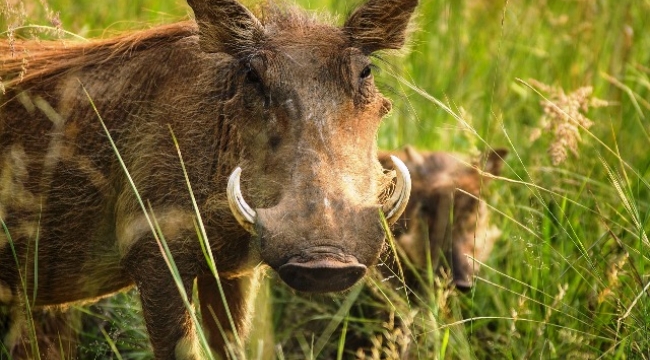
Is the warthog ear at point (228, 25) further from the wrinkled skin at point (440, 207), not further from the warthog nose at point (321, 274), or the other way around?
the wrinkled skin at point (440, 207)

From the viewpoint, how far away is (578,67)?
5695 mm

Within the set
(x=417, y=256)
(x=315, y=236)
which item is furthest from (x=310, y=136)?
(x=417, y=256)

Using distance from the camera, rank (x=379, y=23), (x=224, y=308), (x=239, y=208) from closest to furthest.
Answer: (x=239, y=208)
(x=379, y=23)
(x=224, y=308)

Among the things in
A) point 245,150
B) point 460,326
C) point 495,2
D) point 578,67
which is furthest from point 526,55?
point 245,150

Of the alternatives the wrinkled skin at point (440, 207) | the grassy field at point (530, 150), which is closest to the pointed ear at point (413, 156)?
the wrinkled skin at point (440, 207)

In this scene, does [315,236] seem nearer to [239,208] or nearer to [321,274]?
[321,274]

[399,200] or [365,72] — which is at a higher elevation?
[365,72]

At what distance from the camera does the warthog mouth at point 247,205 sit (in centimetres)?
290

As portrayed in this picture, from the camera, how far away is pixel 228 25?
10.7 feet

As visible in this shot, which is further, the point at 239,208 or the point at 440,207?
the point at 440,207

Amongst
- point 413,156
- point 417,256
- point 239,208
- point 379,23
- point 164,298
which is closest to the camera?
point 239,208

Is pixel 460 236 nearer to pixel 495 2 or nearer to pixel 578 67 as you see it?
pixel 578 67

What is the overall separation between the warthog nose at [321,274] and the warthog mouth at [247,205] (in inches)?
7.6

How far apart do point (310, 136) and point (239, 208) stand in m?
0.29
